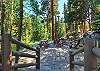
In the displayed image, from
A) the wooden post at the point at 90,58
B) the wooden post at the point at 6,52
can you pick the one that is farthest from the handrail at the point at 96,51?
the wooden post at the point at 6,52

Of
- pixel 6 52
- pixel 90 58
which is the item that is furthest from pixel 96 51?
pixel 6 52

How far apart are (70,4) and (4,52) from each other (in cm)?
4439

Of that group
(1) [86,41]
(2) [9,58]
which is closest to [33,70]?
(2) [9,58]

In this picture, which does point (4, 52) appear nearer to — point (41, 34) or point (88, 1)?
point (88, 1)

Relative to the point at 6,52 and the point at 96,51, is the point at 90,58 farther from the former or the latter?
the point at 6,52

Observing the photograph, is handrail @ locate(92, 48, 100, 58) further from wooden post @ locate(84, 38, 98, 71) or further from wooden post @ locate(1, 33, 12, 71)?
wooden post @ locate(1, 33, 12, 71)

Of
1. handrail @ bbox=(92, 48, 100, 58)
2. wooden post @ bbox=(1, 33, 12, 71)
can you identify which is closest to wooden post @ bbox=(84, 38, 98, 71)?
handrail @ bbox=(92, 48, 100, 58)

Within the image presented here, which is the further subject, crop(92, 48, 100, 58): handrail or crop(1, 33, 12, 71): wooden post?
crop(1, 33, 12, 71): wooden post

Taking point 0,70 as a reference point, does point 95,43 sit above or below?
above

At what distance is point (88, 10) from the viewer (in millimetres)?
48875

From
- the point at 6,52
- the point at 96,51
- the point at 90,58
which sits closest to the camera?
the point at 96,51

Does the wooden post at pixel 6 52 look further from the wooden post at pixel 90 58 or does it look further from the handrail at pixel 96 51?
the handrail at pixel 96 51

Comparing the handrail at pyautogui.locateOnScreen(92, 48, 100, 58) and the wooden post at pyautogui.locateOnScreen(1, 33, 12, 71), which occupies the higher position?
the handrail at pyautogui.locateOnScreen(92, 48, 100, 58)

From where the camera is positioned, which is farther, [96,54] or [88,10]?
[88,10]
